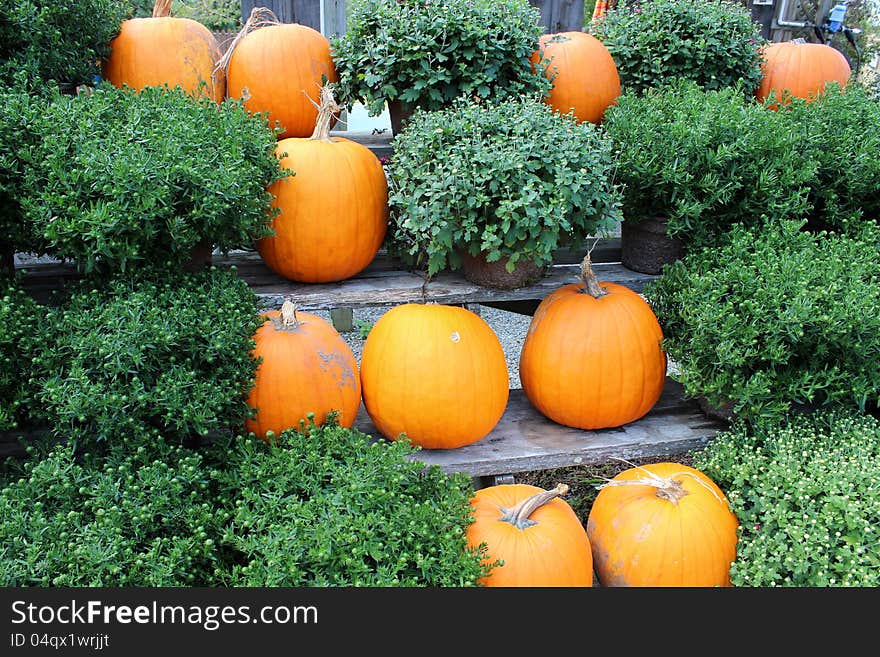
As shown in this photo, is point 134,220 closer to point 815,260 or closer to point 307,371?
point 307,371

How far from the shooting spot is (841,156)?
258 cm

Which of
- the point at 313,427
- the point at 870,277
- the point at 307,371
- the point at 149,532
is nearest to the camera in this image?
the point at 149,532

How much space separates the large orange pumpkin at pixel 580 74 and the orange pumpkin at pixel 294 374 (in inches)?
54.9

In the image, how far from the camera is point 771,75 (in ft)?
11.0

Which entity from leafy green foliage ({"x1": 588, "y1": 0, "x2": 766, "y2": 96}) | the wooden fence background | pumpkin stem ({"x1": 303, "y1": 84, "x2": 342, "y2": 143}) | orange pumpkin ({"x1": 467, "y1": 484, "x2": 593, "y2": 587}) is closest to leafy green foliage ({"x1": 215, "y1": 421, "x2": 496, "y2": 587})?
orange pumpkin ({"x1": 467, "y1": 484, "x2": 593, "y2": 587})

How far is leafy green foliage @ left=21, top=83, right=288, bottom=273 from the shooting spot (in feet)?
5.90

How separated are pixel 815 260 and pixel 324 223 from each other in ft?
5.14

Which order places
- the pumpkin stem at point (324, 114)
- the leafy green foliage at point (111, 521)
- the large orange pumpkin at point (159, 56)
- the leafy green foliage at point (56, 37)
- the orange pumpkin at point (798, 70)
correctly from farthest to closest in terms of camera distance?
the orange pumpkin at point (798, 70)
the large orange pumpkin at point (159, 56)
the pumpkin stem at point (324, 114)
the leafy green foliage at point (56, 37)
the leafy green foliage at point (111, 521)

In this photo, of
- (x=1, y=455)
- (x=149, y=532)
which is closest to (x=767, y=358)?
(x=149, y=532)

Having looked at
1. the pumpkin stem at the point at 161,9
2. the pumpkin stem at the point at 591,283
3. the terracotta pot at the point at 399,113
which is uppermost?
the pumpkin stem at the point at 161,9

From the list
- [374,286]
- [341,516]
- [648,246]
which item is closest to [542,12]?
[648,246]

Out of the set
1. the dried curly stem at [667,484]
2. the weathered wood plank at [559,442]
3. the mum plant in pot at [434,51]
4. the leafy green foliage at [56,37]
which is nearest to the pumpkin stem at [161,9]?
the leafy green foliage at [56,37]

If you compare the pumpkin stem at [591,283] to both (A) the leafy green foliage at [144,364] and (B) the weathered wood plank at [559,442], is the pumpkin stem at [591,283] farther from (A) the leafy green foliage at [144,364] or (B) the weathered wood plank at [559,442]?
(A) the leafy green foliage at [144,364]

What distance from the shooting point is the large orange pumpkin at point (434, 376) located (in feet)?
7.39
